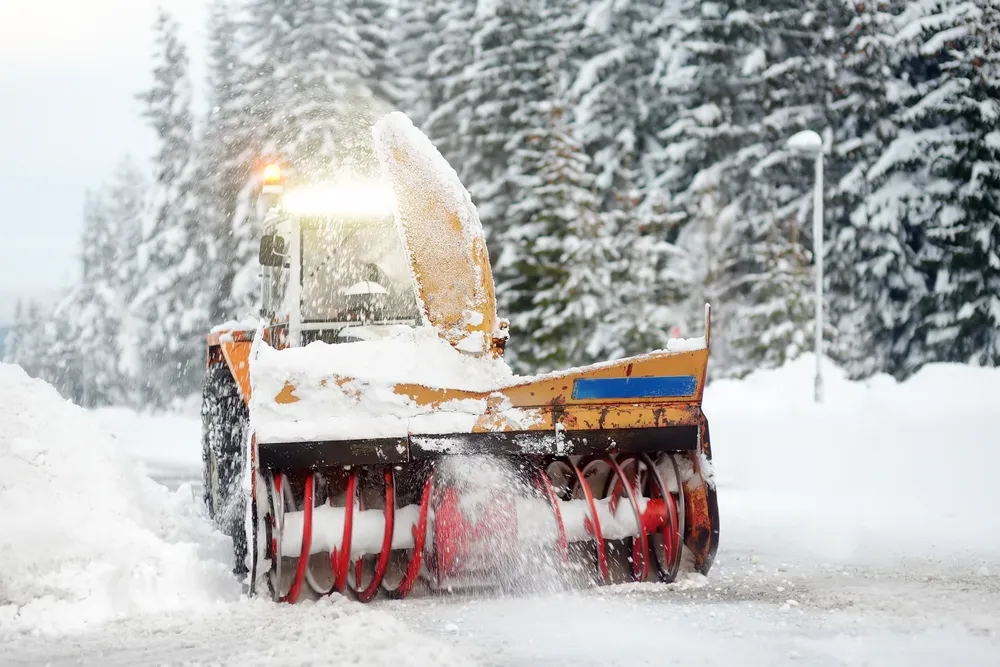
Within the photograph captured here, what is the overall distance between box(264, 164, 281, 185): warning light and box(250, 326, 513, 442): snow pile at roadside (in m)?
1.84

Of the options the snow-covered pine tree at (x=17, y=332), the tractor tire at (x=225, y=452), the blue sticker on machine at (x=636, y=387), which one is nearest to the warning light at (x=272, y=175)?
the tractor tire at (x=225, y=452)

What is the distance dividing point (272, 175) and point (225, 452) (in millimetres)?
1821

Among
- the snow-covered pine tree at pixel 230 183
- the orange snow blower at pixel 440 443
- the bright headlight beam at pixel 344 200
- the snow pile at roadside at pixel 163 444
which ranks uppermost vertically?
the snow-covered pine tree at pixel 230 183

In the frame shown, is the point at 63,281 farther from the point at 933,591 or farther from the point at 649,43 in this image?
the point at 933,591

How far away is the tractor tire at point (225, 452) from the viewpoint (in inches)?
261

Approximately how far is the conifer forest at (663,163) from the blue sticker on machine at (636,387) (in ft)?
59.9

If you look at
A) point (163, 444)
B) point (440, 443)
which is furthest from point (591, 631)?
point (163, 444)

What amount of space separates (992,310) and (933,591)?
20.9 m

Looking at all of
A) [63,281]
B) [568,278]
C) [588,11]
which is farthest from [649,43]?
[63,281]

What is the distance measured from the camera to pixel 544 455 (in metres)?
6.31

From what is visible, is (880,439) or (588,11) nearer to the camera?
(880,439)

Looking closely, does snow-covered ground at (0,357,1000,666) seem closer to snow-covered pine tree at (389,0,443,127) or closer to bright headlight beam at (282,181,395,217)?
bright headlight beam at (282,181,395,217)

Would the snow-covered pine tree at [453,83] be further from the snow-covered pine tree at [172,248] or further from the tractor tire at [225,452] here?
the tractor tire at [225,452]

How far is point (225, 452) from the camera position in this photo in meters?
7.64
